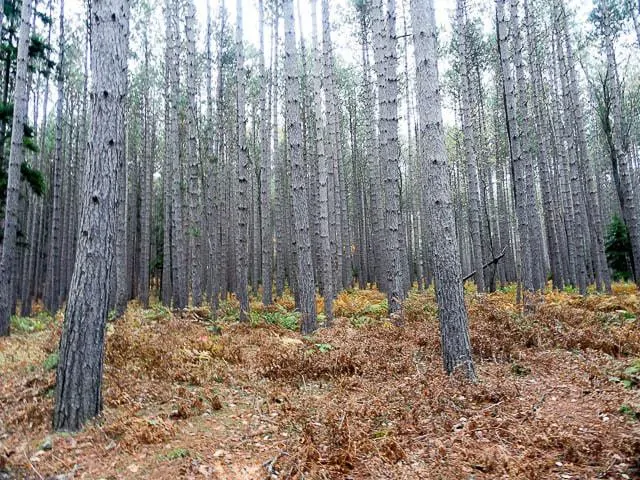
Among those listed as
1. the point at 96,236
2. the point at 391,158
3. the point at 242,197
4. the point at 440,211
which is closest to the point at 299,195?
the point at 242,197

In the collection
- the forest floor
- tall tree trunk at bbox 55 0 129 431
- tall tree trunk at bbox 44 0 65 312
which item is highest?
tall tree trunk at bbox 44 0 65 312

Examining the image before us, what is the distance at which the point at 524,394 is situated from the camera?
459 cm

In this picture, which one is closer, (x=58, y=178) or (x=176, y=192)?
(x=176, y=192)

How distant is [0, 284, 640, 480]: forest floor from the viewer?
3.32 m

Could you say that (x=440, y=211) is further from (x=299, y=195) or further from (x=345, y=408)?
(x=299, y=195)

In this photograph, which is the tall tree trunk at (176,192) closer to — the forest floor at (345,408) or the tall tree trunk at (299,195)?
the forest floor at (345,408)

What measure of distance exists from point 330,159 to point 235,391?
12.6m

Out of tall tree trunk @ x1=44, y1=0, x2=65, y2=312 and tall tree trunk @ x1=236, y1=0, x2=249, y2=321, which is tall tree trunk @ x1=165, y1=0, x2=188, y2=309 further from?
tall tree trunk @ x1=44, y1=0, x2=65, y2=312

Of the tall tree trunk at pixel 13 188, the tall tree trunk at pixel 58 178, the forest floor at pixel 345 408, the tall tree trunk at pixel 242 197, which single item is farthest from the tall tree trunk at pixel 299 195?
the tall tree trunk at pixel 58 178

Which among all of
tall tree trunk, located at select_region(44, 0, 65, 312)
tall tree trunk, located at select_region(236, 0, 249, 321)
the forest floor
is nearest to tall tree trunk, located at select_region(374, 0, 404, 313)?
the forest floor

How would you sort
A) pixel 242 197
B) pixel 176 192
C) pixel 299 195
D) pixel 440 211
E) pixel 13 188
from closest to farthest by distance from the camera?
pixel 440 211 < pixel 299 195 < pixel 13 188 < pixel 242 197 < pixel 176 192

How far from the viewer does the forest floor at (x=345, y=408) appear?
332 centimetres

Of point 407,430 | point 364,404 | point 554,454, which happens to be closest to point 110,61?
point 364,404

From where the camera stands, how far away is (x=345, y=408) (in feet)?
13.4
